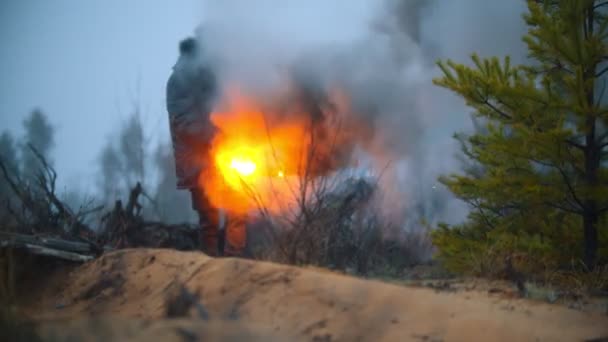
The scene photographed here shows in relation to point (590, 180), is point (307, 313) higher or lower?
lower

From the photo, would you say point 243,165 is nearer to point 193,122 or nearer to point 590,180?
point 193,122

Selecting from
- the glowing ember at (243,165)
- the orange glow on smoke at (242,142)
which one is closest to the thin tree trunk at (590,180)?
the orange glow on smoke at (242,142)

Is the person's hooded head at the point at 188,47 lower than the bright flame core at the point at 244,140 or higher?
higher

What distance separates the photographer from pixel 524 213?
6.62 m

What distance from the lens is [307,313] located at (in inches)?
139

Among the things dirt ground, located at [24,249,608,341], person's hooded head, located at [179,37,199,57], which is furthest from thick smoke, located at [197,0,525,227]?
dirt ground, located at [24,249,608,341]

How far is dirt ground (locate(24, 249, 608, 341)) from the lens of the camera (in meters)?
3.12

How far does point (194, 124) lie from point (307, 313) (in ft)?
25.7

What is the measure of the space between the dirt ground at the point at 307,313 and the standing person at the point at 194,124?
6187mm

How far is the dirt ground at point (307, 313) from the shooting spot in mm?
3115

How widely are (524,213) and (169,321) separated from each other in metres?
5.10

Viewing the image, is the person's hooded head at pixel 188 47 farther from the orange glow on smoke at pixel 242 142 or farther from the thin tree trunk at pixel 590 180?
the thin tree trunk at pixel 590 180

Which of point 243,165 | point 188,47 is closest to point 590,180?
point 243,165

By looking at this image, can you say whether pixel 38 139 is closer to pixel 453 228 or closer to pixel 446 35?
pixel 446 35
